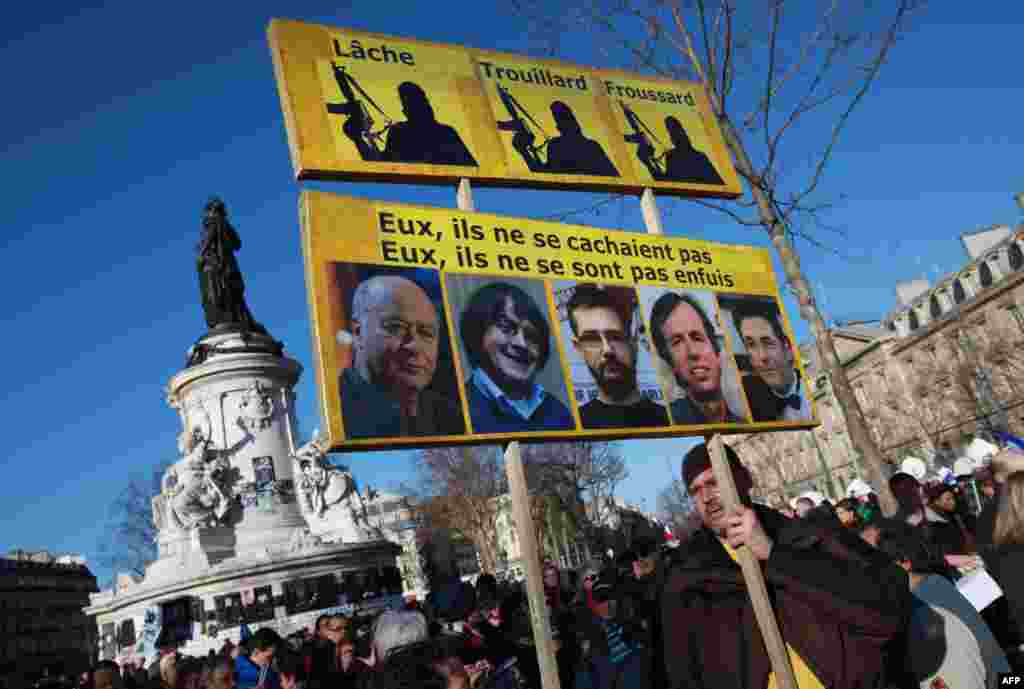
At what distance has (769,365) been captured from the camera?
573 centimetres

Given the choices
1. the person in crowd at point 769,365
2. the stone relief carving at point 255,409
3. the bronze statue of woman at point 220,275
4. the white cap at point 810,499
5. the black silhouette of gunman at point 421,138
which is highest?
the bronze statue of woman at point 220,275

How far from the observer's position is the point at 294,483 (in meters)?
20.3

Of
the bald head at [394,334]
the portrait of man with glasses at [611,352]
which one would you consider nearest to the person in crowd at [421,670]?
the bald head at [394,334]

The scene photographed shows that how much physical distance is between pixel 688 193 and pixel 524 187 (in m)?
1.58

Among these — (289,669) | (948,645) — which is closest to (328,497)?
(289,669)

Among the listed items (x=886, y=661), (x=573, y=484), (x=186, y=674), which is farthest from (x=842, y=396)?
(x=573, y=484)

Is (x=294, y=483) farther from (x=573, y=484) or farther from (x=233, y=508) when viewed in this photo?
(x=573, y=484)

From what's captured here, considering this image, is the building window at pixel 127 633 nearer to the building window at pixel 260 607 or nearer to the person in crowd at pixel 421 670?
the building window at pixel 260 607

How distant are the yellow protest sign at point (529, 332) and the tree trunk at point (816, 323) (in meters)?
4.66

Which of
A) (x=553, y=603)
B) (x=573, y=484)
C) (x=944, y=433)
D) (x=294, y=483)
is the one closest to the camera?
(x=553, y=603)

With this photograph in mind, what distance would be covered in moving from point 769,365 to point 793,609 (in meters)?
2.75

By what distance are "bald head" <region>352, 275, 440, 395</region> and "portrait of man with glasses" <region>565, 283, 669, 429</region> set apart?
1.04m

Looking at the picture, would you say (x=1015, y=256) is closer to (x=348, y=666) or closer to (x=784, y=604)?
(x=348, y=666)

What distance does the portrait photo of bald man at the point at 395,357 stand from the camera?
13.6 ft
